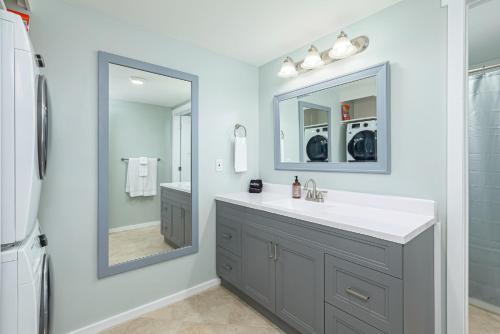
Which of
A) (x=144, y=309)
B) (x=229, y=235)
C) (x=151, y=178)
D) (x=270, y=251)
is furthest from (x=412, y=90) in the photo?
(x=144, y=309)

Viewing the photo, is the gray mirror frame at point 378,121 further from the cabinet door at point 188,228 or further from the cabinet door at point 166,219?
the cabinet door at point 166,219

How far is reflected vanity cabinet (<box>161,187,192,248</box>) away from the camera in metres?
2.06

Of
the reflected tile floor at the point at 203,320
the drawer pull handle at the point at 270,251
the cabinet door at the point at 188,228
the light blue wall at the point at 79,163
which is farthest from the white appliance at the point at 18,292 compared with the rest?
the drawer pull handle at the point at 270,251

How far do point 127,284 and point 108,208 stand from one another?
608mm

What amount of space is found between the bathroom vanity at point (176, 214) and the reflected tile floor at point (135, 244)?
0.07 metres

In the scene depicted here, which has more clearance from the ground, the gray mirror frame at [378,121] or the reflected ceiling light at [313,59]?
the reflected ceiling light at [313,59]

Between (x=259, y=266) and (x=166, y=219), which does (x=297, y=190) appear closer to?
(x=259, y=266)

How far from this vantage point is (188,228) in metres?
2.17

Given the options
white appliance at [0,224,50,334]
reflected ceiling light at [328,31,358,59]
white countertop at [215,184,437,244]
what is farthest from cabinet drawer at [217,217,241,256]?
reflected ceiling light at [328,31,358,59]

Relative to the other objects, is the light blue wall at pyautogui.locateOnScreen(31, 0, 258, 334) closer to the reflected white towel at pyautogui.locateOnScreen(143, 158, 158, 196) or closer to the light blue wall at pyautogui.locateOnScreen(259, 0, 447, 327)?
the reflected white towel at pyautogui.locateOnScreen(143, 158, 158, 196)

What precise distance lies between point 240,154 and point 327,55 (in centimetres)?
117

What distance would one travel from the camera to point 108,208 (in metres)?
1.76

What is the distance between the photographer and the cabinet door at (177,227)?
2.09 meters

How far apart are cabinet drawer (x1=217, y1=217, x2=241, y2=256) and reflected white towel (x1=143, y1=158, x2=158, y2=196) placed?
2.18ft
